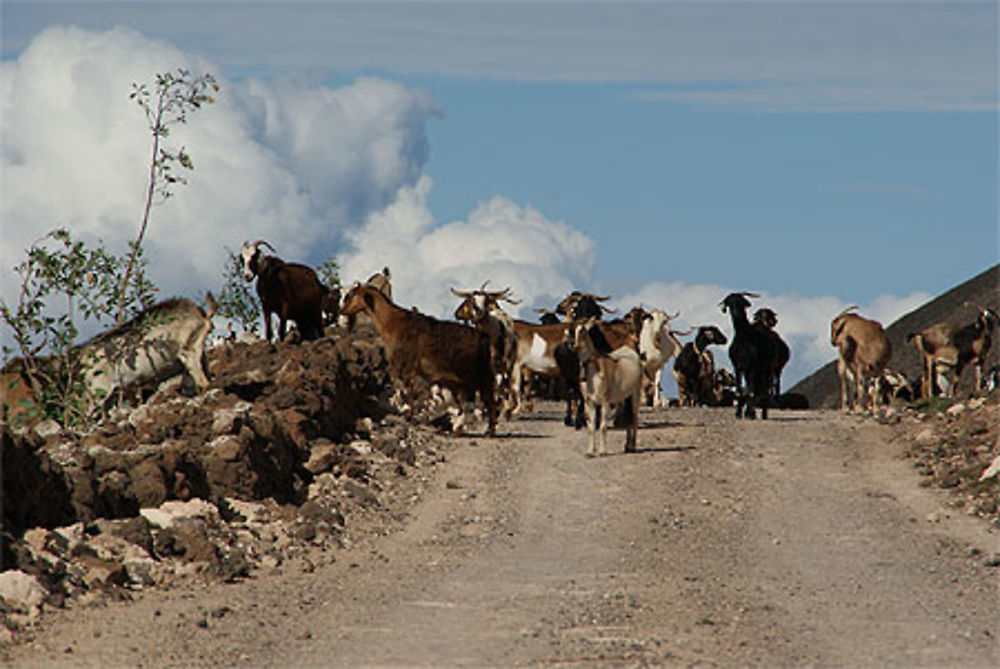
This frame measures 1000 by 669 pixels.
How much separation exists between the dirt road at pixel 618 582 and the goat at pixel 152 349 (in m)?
3.53

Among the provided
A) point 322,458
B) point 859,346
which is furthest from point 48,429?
point 859,346

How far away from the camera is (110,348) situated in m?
20.6

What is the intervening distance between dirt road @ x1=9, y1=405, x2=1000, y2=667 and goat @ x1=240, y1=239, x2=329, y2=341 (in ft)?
19.5

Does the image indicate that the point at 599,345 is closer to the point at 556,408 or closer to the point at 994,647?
the point at 556,408

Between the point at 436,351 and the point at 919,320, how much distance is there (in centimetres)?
6135

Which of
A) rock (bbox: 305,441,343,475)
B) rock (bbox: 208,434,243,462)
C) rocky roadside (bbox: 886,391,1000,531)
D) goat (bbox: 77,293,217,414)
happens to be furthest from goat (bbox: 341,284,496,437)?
rock (bbox: 208,434,243,462)

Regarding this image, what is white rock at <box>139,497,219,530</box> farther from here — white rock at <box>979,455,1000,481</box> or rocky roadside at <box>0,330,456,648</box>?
white rock at <box>979,455,1000,481</box>

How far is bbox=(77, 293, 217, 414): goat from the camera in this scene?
20.6 meters

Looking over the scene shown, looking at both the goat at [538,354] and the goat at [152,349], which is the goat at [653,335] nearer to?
the goat at [538,354]

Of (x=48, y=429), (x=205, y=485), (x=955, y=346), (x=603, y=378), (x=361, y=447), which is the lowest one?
(x=205, y=485)

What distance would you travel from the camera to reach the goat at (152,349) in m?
20.6

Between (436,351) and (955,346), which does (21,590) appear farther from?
(955,346)

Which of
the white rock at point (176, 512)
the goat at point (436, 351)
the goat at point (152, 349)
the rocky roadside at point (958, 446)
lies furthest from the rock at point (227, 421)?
the rocky roadside at point (958, 446)

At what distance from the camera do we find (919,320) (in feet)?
265
